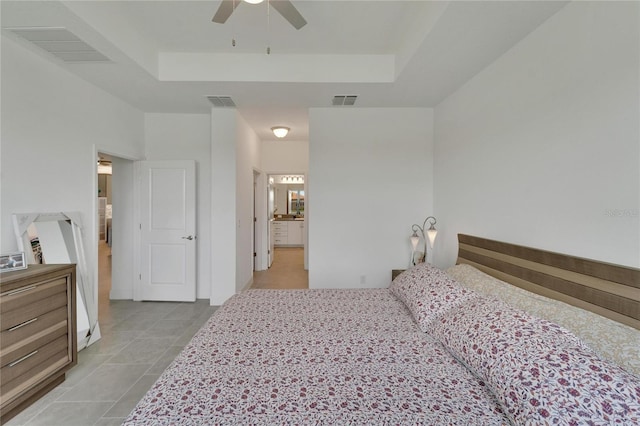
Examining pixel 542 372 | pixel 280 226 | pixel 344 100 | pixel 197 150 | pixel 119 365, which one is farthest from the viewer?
pixel 280 226

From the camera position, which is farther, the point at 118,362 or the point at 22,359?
the point at 118,362

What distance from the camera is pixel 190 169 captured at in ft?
12.6

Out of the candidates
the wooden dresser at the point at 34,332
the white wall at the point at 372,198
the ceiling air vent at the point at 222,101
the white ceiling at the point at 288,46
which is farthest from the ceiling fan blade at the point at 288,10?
the wooden dresser at the point at 34,332

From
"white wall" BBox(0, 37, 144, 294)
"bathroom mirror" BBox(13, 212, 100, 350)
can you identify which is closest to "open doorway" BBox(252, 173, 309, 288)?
"white wall" BBox(0, 37, 144, 294)

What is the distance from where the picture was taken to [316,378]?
1.23 m

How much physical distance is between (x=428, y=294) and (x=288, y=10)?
2040mm

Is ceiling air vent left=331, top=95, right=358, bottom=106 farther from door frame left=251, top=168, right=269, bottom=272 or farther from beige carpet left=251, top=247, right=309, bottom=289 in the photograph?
beige carpet left=251, top=247, right=309, bottom=289

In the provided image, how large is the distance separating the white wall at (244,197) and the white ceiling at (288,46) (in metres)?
0.77

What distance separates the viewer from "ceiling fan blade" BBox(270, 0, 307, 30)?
1.67 m

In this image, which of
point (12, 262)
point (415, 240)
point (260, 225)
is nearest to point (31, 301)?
point (12, 262)

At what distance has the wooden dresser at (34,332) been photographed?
1.75 metres

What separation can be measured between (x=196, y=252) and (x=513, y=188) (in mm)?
3765

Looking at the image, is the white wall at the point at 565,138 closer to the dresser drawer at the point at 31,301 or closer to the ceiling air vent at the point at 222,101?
the ceiling air vent at the point at 222,101

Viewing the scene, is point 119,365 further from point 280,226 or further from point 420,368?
point 280,226
